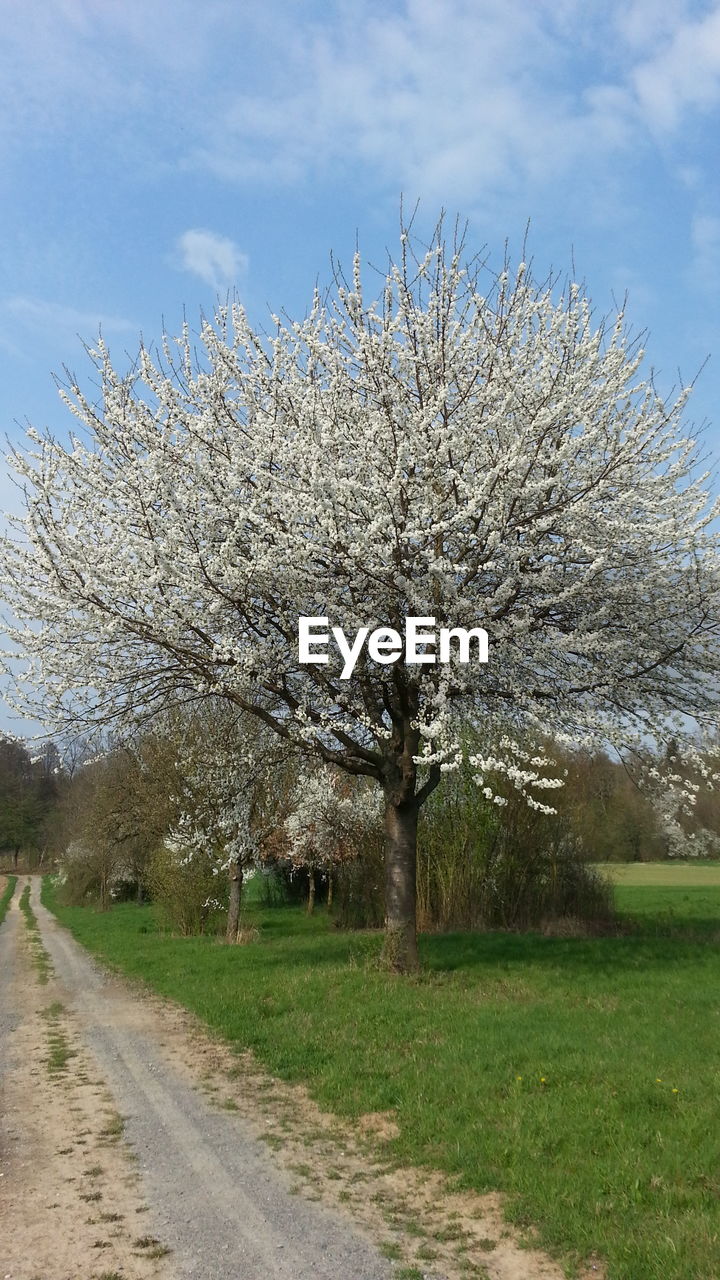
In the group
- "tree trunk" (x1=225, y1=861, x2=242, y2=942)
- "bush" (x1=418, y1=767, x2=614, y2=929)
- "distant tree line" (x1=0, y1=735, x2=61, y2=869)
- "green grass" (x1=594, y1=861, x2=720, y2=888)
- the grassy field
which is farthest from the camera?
"distant tree line" (x1=0, y1=735, x2=61, y2=869)

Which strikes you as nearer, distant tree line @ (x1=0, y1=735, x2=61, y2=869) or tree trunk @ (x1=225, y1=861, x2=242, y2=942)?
tree trunk @ (x1=225, y1=861, x2=242, y2=942)

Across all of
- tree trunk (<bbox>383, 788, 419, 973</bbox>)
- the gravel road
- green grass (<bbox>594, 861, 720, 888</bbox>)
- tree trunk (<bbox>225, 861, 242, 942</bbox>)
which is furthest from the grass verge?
green grass (<bbox>594, 861, 720, 888</bbox>)

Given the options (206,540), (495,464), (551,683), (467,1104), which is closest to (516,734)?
(551,683)

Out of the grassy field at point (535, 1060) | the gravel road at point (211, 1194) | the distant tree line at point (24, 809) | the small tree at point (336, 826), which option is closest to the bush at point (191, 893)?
the small tree at point (336, 826)

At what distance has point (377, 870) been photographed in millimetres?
22547

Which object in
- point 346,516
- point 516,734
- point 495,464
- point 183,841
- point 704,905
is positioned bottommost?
point 704,905

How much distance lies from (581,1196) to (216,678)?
841cm

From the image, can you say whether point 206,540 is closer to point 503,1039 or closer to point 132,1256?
point 503,1039

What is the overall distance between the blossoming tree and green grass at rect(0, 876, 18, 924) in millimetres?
24002

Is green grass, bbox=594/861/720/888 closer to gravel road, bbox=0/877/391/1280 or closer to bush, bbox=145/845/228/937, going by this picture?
bush, bbox=145/845/228/937

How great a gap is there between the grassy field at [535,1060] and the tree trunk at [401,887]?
401 millimetres

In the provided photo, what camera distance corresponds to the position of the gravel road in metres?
4.56

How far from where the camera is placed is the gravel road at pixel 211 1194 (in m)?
4.56

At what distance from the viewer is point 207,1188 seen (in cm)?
559
